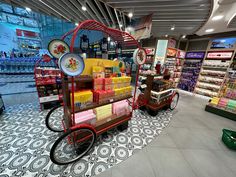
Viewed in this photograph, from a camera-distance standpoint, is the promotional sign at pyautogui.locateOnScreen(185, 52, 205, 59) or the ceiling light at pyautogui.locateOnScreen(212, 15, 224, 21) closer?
the ceiling light at pyautogui.locateOnScreen(212, 15, 224, 21)

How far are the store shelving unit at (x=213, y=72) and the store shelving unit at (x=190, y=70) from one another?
244 millimetres

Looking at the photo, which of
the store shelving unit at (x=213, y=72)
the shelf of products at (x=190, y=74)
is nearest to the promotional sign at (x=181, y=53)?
the shelf of products at (x=190, y=74)

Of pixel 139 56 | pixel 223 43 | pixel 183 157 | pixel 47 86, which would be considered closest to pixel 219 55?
pixel 223 43

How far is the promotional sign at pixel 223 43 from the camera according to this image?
15.1ft

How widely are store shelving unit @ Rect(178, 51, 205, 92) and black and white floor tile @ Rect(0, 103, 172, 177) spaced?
463 cm

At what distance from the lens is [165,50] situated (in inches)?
222

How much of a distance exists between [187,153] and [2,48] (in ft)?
42.5

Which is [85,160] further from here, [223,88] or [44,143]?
[223,88]

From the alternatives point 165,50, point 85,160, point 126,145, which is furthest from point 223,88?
point 85,160

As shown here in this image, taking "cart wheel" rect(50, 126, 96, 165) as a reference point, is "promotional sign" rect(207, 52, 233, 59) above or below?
above

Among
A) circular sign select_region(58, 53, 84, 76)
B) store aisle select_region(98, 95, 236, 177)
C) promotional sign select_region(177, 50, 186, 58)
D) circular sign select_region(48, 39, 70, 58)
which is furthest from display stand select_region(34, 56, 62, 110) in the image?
promotional sign select_region(177, 50, 186, 58)

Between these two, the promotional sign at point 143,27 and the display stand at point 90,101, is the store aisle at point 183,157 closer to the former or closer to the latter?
the display stand at point 90,101

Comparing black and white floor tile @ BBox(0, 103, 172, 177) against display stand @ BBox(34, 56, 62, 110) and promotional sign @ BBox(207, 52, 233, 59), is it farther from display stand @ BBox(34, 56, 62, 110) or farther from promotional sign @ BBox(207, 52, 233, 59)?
promotional sign @ BBox(207, 52, 233, 59)

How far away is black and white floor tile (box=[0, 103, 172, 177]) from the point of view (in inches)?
60.9
